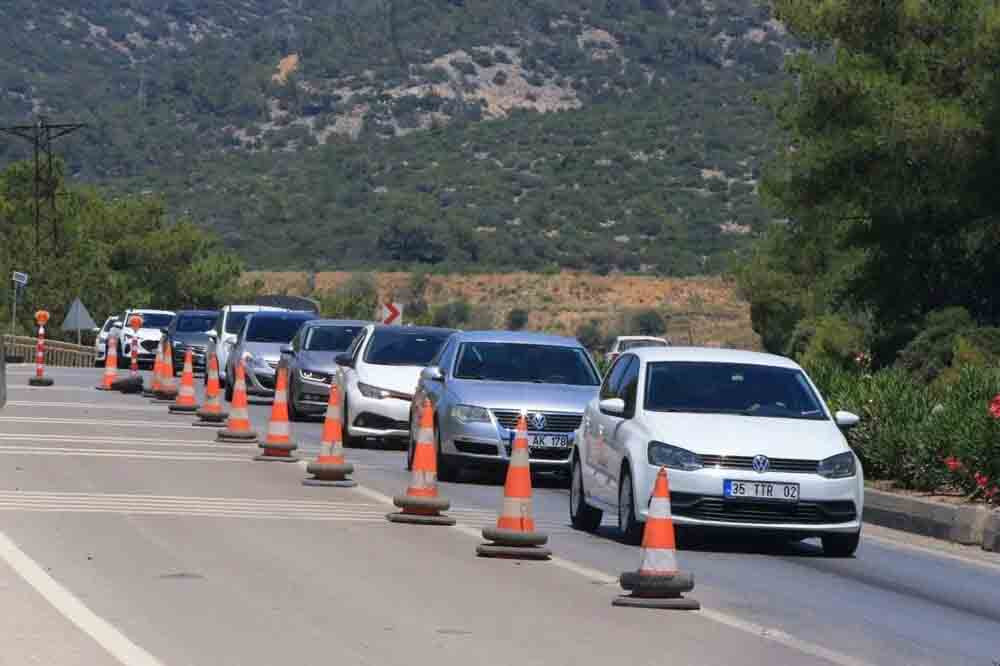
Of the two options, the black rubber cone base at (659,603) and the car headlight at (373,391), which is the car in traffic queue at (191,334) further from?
the black rubber cone base at (659,603)

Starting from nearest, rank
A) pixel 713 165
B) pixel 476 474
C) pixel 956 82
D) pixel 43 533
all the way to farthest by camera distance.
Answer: pixel 43 533, pixel 476 474, pixel 956 82, pixel 713 165

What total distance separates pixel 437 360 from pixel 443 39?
111226 mm

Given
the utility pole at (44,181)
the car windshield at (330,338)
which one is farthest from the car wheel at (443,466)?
the utility pole at (44,181)

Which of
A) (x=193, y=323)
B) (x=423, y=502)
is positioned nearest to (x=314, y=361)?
(x=423, y=502)

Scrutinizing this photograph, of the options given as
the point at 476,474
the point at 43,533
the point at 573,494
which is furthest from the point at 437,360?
the point at 43,533

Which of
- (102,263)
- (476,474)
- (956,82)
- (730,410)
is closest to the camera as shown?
(730,410)

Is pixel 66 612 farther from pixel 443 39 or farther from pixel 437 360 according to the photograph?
pixel 443 39

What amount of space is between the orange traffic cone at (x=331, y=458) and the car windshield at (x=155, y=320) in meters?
36.0

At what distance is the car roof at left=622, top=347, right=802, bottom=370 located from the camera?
18.0 metres

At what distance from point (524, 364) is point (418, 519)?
21.8 feet

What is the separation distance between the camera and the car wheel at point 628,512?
16.7 meters

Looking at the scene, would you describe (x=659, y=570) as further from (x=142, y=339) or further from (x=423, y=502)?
(x=142, y=339)

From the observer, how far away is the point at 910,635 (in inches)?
496

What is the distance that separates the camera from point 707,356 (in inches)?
712
